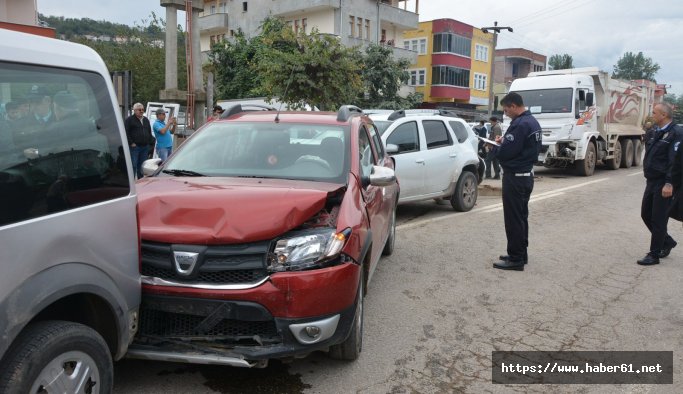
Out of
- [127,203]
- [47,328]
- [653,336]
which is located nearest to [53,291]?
[47,328]

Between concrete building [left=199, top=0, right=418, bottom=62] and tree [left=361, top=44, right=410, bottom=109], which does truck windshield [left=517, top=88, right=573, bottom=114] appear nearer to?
tree [left=361, top=44, right=410, bottom=109]

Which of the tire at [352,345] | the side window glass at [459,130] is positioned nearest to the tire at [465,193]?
the side window glass at [459,130]

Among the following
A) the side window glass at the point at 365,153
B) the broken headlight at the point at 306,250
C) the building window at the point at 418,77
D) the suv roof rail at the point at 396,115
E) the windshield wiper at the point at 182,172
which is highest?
the building window at the point at 418,77

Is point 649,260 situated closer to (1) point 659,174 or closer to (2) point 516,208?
(1) point 659,174

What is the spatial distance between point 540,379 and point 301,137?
2.53 meters

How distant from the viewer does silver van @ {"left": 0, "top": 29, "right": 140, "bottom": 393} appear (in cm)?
226

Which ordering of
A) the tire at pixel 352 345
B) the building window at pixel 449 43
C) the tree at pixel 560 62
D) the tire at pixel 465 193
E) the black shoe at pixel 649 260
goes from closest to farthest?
the tire at pixel 352 345 → the black shoe at pixel 649 260 → the tire at pixel 465 193 → the building window at pixel 449 43 → the tree at pixel 560 62

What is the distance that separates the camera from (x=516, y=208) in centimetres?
627

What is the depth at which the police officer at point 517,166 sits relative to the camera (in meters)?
6.12

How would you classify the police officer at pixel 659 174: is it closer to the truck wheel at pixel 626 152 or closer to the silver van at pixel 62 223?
the silver van at pixel 62 223

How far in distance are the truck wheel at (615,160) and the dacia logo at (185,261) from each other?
1896 cm

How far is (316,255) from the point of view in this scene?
331 cm

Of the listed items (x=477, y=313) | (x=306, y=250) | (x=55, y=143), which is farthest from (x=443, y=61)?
(x=55, y=143)

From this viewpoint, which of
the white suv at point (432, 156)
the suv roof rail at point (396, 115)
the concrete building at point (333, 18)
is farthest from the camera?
the concrete building at point (333, 18)
